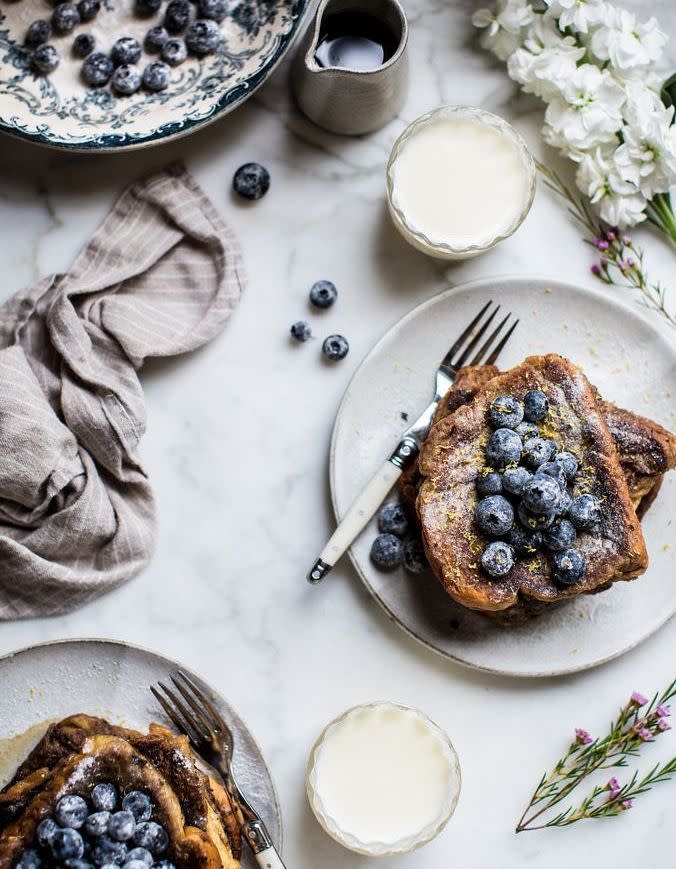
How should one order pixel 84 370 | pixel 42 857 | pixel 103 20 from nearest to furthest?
pixel 42 857, pixel 84 370, pixel 103 20

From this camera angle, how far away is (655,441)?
267 cm

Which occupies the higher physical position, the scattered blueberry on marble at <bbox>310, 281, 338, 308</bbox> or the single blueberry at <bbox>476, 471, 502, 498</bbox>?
the single blueberry at <bbox>476, 471, 502, 498</bbox>

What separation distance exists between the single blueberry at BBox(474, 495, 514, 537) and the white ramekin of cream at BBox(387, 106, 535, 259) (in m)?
0.81

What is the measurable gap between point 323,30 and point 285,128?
0.33 m

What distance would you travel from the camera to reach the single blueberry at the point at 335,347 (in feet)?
9.70

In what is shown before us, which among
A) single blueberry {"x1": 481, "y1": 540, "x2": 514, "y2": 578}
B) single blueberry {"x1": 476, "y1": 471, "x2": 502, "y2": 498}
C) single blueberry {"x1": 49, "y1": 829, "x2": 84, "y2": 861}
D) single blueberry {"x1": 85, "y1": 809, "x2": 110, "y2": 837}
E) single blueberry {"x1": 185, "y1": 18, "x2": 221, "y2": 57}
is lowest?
single blueberry {"x1": 49, "y1": 829, "x2": 84, "y2": 861}

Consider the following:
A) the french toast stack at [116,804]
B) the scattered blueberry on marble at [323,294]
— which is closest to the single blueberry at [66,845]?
the french toast stack at [116,804]

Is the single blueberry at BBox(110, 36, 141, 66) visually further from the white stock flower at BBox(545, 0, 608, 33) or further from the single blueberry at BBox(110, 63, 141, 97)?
the white stock flower at BBox(545, 0, 608, 33)

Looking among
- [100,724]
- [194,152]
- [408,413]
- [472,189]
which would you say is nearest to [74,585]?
[100,724]

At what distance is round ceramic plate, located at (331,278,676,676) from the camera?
282 cm

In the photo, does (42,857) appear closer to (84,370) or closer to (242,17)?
(84,370)

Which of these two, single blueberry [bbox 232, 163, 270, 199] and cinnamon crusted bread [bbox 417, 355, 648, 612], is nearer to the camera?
cinnamon crusted bread [bbox 417, 355, 648, 612]

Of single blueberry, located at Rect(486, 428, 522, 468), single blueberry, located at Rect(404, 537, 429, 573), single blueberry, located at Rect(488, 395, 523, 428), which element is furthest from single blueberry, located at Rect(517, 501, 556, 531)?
single blueberry, located at Rect(404, 537, 429, 573)

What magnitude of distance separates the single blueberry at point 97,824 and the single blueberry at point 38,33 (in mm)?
2255
